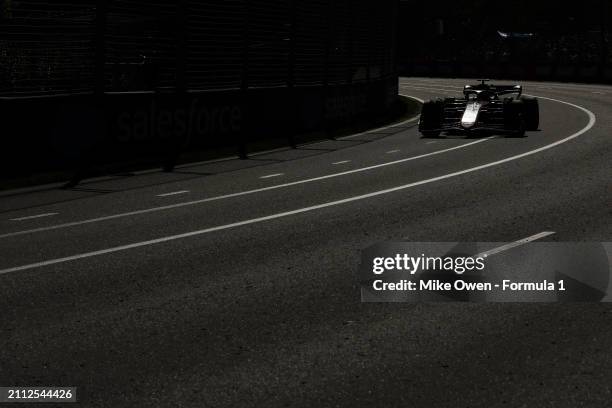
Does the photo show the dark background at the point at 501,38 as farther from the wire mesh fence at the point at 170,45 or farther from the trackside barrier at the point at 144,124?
the trackside barrier at the point at 144,124

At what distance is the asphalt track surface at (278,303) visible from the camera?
6023 mm

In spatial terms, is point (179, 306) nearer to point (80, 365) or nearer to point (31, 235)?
point (80, 365)

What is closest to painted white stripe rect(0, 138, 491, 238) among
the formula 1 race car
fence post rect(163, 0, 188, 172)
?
the formula 1 race car

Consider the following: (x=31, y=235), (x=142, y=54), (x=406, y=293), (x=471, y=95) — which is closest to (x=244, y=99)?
(x=142, y=54)

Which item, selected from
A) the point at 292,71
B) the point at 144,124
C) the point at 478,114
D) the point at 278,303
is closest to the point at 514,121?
the point at 478,114

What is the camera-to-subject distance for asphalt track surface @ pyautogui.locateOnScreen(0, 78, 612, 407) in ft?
19.8

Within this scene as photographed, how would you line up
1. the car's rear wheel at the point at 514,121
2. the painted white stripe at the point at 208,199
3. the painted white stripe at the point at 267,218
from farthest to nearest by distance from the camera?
the car's rear wheel at the point at 514,121
the painted white stripe at the point at 208,199
the painted white stripe at the point at 267,218

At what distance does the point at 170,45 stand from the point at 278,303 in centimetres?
1289

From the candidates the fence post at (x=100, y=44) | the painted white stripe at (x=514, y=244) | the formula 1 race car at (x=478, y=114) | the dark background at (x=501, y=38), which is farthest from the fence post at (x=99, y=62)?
the dark background at (x=501, y=38)

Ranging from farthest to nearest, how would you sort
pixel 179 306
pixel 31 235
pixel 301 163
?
pixel 301 163, pixel 31 235, pixel 179 306

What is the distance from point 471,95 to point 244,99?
214 inches

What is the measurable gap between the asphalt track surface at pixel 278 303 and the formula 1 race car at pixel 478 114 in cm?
705

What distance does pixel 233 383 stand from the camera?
6012 millimetres

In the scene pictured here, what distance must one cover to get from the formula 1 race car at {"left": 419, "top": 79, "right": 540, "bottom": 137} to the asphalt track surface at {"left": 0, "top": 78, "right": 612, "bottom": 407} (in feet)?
23.1
